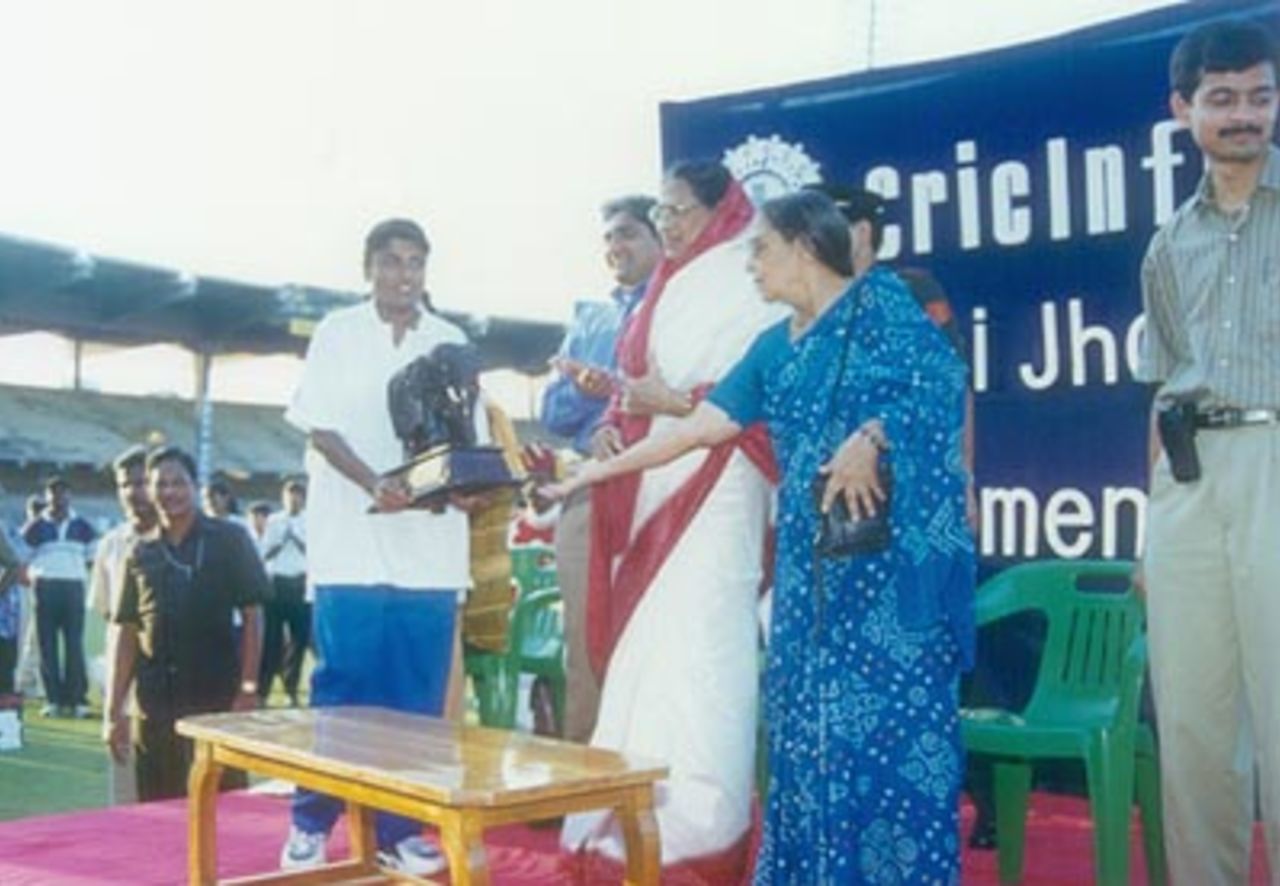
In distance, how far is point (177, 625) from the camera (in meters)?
4.63

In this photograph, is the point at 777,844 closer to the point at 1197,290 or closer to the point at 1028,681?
the point at 1197,290

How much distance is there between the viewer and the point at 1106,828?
11.2 ft

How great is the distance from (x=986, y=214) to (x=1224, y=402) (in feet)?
5.53

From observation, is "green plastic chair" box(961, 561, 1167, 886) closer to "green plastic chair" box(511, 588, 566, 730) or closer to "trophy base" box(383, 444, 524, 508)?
"trophy base" box(383, 444, 524, 508)

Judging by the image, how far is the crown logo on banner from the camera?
16.0 ft

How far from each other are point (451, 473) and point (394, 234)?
26.3 inches

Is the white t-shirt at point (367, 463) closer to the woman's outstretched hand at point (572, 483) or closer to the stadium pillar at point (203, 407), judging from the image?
the woman's outstretched hand at point (572, 483)

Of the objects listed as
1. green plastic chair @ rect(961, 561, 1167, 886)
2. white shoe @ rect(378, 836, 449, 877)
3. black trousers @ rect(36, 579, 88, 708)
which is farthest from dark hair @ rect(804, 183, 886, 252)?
black trousers @ rect(36, 579, 88, 708)

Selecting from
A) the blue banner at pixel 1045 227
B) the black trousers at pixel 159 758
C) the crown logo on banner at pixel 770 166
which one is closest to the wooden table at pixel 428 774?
the black trousers at pixel 159 758

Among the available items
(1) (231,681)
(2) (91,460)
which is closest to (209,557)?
(1) (231,681)

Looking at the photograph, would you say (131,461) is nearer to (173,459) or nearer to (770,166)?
(173,459)

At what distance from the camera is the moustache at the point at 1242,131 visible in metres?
2.85

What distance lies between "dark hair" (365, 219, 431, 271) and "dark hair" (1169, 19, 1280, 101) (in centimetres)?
187

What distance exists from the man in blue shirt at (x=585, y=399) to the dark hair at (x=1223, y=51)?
1.58m
